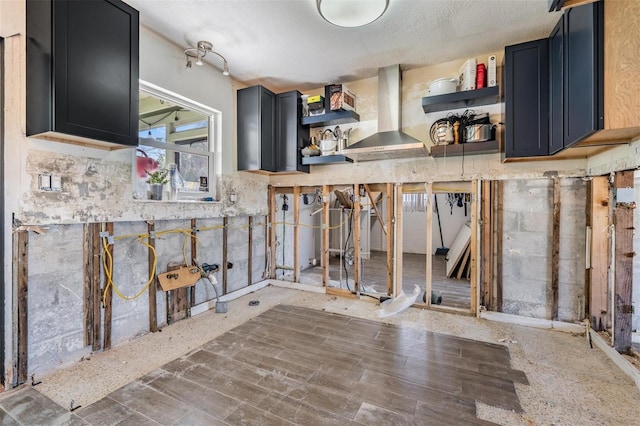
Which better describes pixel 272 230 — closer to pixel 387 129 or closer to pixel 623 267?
pixel 387 129

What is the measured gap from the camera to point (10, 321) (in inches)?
86.2

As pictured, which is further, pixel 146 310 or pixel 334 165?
pixel 334 165

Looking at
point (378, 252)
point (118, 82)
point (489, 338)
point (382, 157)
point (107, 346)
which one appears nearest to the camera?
point (118, 82)

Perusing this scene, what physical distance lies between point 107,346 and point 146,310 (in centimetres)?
45

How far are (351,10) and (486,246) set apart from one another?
9.71 feet

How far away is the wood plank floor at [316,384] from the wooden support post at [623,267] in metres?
0.92

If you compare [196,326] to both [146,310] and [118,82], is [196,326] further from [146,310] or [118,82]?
[118,82]

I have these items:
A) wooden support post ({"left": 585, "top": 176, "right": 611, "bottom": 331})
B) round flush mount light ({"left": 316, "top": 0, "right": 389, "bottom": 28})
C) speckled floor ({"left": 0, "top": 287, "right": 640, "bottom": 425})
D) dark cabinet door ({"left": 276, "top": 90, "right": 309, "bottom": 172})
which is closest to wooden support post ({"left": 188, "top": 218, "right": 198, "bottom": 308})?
speckled floor ({"left": 0, "top": 287, "right": 640, "bottom": 425})

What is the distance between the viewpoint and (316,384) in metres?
2.26

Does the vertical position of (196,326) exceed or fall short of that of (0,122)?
it falls short

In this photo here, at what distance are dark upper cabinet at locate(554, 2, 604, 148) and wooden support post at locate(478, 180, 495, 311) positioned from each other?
3.81ft

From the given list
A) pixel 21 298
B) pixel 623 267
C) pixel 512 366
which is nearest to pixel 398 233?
pixel 512 366

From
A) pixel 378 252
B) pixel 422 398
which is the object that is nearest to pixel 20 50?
pixel 422 398

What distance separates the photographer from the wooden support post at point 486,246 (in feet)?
11.7
